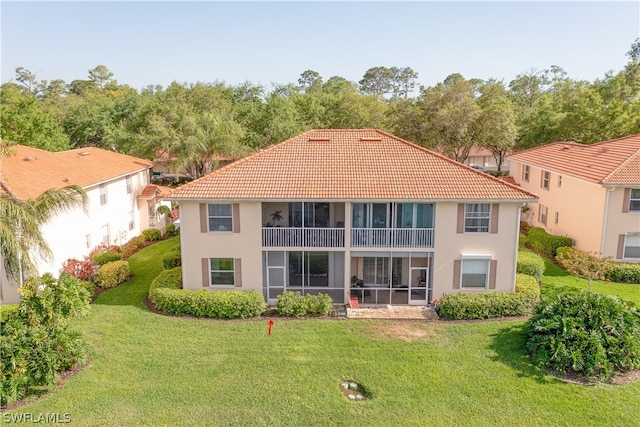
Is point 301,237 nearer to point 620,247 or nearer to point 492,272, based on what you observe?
point 492,272

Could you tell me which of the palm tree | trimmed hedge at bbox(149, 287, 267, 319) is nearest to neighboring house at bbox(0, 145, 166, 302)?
the palm tree

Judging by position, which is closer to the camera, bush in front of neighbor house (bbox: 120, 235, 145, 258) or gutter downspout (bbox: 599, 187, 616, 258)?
gutter downspout (bbox: 599, 187, 616, 258)

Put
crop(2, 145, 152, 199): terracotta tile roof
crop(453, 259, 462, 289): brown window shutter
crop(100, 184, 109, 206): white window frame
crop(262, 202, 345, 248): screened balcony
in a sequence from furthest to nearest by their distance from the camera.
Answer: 1. crop(100, 184, 109, 206): white window frame
2. crop(2, 145, 152, 199): terracotta tile roof
3. crop(262, 202, 345, 248): screened balcony
4. crop(453, 259, 462, 289): brown window shutter

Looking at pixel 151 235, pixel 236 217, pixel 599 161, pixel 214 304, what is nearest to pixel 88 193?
pixel 151 235

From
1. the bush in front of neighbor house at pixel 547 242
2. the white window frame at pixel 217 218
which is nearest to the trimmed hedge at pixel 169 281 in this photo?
the white window frame at pixel 217 218

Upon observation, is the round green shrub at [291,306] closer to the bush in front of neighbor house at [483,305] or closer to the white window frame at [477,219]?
the bush in front of neighbor house at [483,305]

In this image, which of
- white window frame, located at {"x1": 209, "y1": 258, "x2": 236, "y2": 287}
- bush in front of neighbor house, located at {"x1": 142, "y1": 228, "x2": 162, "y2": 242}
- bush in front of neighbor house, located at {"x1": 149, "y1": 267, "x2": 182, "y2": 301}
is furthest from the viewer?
bush in front of neighbor house, located at {"x1": 142, "y1": 228, "x2": 162, "y2": 242}

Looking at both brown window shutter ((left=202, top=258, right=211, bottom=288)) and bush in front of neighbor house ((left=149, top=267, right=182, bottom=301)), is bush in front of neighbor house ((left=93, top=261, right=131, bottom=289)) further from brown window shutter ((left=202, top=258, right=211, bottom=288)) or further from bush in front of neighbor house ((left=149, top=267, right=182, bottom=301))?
brown window shutter ((left=202, top=258, right=211, bottom=288))
